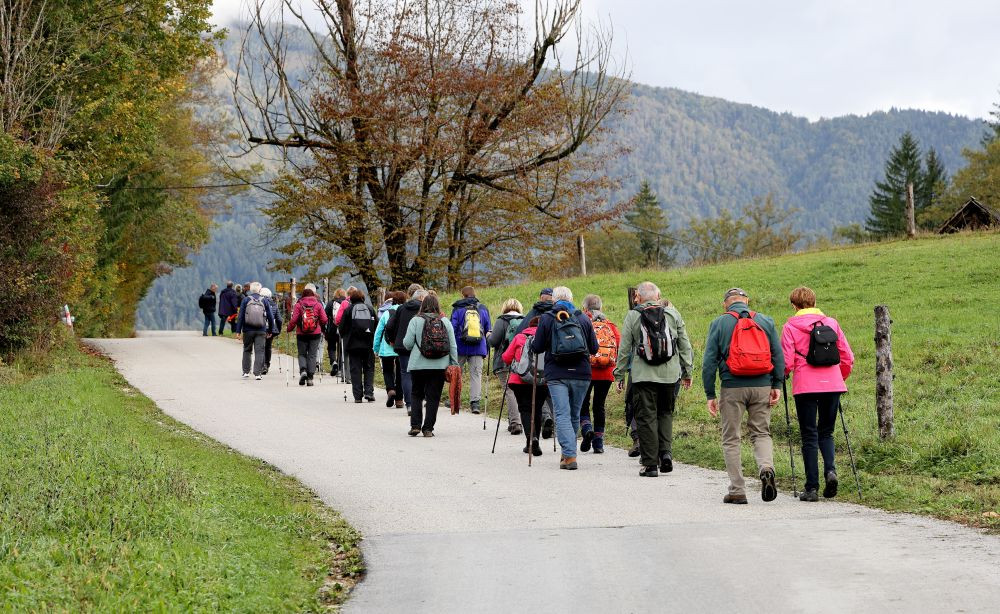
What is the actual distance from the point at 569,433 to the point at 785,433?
11.1 feet

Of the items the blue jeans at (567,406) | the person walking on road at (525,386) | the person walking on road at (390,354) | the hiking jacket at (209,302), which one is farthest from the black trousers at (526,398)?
the hiking jacket at (209,302)

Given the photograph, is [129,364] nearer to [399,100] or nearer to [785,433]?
[399,100]

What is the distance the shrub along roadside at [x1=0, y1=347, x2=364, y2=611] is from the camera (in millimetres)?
5719

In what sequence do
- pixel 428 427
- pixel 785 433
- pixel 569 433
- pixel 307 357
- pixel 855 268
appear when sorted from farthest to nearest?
1. pixel 855 268
2. pixel 307 357
3. pixel 428 427
4. pixel 785 433
5. pixel 569 433

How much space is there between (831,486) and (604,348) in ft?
12.1

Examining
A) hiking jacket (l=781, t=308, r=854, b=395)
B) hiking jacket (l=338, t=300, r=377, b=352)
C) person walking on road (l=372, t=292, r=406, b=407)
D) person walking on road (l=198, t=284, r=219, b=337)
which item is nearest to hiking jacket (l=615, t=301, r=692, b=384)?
hiking jacket (l=781, t=308, r=854, b=395)

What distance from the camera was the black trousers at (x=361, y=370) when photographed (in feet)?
62.3

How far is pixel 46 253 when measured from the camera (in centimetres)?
2259

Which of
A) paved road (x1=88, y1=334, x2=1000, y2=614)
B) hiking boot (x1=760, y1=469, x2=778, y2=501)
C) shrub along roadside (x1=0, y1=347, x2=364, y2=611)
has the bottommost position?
paved road (x1=88, y1=334, x2=1000, y2=614)

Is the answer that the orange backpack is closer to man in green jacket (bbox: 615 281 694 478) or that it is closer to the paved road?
the paved road

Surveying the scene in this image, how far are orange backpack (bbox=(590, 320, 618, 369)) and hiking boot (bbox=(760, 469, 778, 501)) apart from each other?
3.47 metres

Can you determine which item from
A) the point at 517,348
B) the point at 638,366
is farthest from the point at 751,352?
the point at 517,348

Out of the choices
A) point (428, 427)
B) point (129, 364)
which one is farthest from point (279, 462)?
point (129, 364)

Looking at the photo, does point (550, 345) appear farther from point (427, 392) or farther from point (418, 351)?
point (427, 392)
